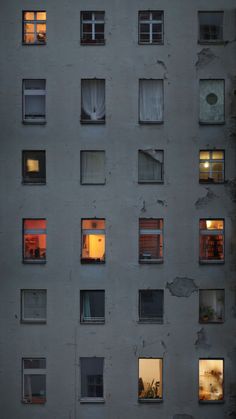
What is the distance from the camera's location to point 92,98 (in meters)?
22.1

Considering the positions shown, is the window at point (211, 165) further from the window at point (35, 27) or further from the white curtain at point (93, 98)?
the window at point (35, 27)

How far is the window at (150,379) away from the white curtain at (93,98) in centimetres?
1100

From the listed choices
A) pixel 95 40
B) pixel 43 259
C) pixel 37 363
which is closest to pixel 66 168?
pixel 43 259

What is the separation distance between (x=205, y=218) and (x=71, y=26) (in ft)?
33.4

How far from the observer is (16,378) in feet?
71.6

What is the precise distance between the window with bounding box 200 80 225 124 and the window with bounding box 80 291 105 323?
29.5ft

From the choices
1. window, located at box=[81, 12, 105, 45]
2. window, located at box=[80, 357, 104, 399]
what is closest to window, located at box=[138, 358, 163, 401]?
window, located at box=[80, 357, 104, 399]

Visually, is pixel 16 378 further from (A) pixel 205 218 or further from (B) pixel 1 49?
(B) pixel 1 49

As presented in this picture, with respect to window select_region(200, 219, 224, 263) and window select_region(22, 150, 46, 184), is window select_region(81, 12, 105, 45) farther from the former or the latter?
window select_region(200, 219, 224, 263)

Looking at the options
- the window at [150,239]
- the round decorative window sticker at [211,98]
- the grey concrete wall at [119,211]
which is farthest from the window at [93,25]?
the window at [150,239]

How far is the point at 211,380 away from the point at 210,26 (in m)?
15.5

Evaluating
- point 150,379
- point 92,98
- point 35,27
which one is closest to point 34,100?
point 92,98

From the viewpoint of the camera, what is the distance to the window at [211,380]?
21859 millimetres

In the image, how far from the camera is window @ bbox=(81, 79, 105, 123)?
22000mm
